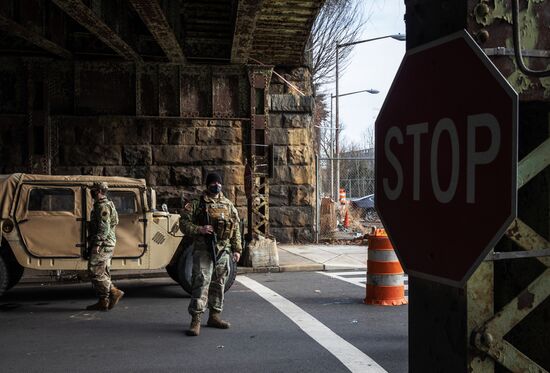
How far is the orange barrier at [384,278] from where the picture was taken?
8.02m

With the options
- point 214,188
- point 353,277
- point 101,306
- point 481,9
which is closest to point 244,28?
point 214,188

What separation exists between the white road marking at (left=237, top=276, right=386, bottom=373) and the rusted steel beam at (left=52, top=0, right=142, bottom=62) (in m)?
5.25

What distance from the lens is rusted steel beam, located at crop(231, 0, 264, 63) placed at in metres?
8.91

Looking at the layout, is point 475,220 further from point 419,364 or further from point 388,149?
point 419,364

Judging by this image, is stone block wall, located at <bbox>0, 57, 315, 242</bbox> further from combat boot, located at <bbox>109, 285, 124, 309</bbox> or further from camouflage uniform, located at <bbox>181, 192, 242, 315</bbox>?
camouflage uniform, located at <bbox>181, 192, 242, 315</bbox>

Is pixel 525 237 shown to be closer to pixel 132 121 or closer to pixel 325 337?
pixel 325 337

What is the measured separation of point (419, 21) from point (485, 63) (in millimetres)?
526

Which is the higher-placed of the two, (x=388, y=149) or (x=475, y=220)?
(x=388, y=149)

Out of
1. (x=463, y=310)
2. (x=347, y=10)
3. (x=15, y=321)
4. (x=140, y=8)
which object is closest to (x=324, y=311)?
(x=15, y=321)

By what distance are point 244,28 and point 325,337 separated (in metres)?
Answer: 5.96

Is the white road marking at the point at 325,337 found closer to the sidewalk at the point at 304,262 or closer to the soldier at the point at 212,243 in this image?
the soldier at the point at 212,243

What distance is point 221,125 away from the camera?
13594 millimetres

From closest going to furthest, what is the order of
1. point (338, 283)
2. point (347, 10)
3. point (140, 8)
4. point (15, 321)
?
point (15, 321) < point (140, 8) < point (338, 283) < point (347, 10)

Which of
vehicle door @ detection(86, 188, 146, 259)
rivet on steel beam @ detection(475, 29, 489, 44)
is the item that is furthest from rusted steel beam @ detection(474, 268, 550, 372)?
vehicle door @ detection(86, 188, 146, 259)
